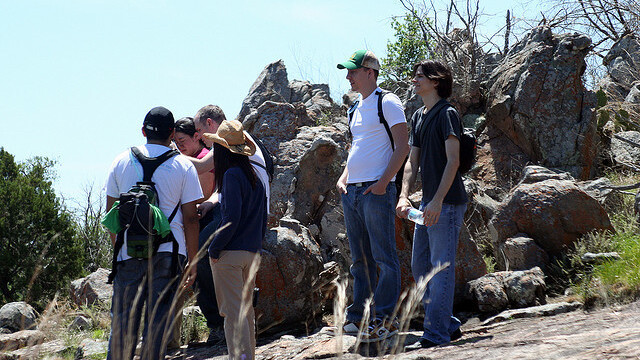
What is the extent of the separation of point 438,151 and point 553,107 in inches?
226

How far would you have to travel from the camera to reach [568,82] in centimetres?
949

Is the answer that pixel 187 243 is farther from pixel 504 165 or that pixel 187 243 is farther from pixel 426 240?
pixel 504 165

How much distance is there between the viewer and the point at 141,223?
3.53m

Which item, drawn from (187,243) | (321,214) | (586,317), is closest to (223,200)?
(187,243)

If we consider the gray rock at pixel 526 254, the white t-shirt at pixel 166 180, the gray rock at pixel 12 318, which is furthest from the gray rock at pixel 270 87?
the white t-shirt at pixel 166 180

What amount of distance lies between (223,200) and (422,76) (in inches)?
70.7

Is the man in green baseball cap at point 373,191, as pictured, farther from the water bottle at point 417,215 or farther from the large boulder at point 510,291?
the large boulder at point 510,291

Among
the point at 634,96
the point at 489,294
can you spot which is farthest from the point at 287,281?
the point at 634,96

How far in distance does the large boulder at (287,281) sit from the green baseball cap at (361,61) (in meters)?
2.15

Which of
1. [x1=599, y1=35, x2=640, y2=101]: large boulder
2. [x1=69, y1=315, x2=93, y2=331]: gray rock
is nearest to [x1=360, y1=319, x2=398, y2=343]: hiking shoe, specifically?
[x1=69, y1=315, x2=93, y2=331]: gray rock

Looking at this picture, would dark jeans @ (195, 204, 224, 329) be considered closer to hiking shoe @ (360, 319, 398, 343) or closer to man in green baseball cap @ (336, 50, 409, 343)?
man in green baseball cap @ (336, 50, 409, 343)

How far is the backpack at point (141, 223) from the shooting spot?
3555 millimetres

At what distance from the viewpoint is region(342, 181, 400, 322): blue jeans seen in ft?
15.1

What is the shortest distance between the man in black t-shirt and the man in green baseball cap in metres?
0.16
